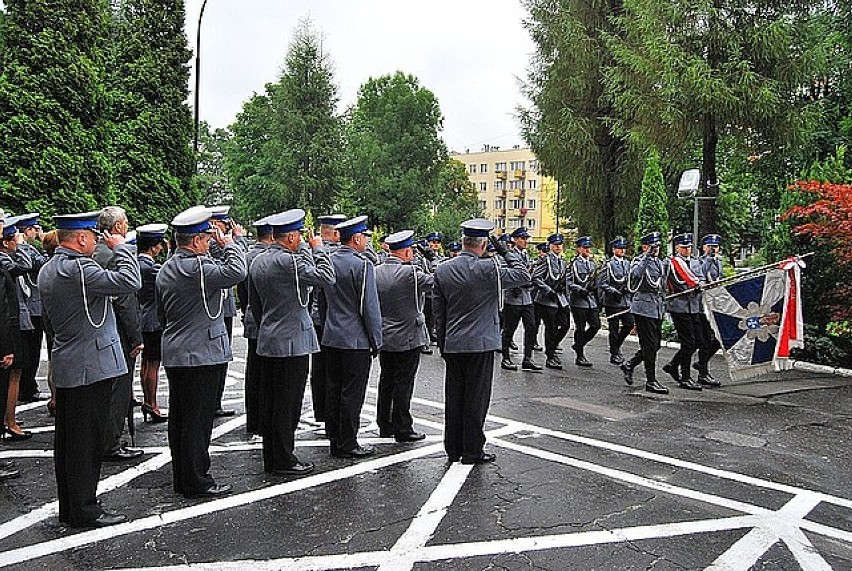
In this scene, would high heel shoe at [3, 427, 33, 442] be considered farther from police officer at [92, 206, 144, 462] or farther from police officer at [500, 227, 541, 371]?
police officer at [500, 227, 541, 371]

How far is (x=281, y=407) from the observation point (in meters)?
6.22

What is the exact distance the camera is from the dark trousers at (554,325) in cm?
1232

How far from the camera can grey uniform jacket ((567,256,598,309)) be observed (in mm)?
12273

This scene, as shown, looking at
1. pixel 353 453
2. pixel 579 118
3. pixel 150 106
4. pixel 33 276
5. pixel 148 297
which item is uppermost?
pixel 150 106

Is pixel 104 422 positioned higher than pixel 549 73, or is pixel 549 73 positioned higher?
pixel 549 73

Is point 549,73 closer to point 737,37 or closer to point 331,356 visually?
point 737,37

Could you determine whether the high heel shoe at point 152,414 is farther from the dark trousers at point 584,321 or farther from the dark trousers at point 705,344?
the dark trousers at point 705,344

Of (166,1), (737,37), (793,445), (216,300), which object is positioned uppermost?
(166,1)

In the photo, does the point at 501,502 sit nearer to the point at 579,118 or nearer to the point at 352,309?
the point at 352,309

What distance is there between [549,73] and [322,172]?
25.5 metres

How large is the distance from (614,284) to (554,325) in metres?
1.13

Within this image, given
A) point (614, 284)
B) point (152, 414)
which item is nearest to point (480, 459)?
point (152, 414)

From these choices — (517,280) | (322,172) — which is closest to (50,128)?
(517,280)

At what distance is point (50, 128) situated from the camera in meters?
17.2
